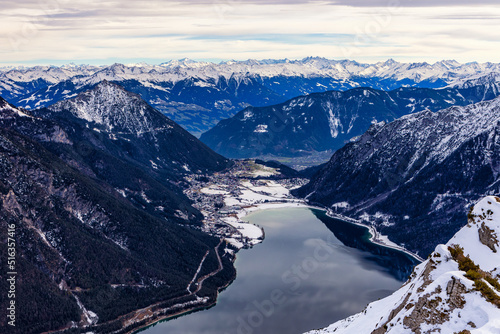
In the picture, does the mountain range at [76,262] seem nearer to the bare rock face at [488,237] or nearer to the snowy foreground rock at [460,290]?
the snowy foreground rock at [460,290]

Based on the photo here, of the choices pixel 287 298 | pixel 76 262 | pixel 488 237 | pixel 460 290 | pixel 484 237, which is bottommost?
pixel 287 298

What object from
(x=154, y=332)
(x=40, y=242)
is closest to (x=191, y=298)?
(x=154, y=332)

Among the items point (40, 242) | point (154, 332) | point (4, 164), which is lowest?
point (154, 332)

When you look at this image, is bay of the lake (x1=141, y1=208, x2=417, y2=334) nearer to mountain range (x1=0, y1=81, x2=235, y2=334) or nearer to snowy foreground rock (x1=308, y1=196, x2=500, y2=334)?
mountain range (x1=0, y1=81, x2=235, y2=334)

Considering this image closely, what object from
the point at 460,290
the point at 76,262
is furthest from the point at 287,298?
the point at 460,290

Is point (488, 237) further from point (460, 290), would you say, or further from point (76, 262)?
point (76, 262)

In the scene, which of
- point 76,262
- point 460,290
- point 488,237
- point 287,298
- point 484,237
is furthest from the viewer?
point 76,262

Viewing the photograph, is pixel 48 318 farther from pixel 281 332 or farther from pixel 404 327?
pixel 404 327

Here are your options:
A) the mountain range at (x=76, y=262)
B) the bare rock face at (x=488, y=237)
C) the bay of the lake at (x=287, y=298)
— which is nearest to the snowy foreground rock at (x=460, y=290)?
the bare rock face at (x=488, y=237)

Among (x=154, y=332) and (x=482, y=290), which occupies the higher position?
(x=482, y=290)
